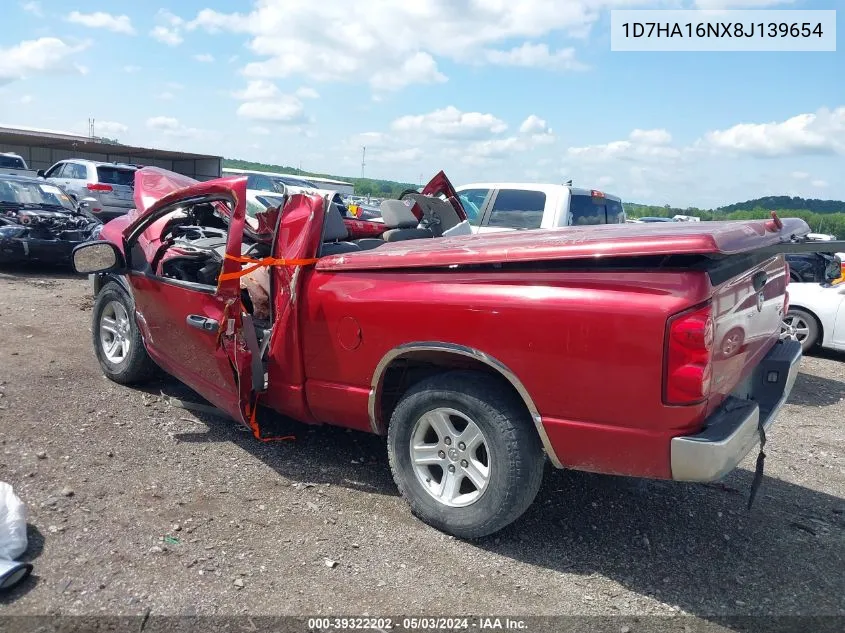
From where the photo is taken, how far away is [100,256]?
5004 mm

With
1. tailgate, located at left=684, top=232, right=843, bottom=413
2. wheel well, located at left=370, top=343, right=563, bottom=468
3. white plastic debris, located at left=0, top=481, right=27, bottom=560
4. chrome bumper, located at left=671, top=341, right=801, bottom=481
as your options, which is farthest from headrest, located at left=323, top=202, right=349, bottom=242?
chrome bumper, located at left=671, top=341, right=801, bottom=481

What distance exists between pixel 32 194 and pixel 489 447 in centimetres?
1084

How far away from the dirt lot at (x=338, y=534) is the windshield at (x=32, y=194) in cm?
740

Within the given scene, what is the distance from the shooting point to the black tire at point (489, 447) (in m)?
3.14

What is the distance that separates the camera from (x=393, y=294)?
3453 millimetres

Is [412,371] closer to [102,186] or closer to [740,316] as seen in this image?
[740,316]

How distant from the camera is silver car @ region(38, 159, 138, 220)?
49.0ft

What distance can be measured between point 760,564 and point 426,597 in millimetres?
1664

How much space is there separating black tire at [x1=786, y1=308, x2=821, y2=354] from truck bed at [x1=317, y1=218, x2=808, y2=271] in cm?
493

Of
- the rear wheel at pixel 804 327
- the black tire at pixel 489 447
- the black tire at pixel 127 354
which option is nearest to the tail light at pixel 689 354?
the black tire at pixel 489 447

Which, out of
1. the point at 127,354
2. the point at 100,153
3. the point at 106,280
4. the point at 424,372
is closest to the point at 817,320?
the point at 424,372

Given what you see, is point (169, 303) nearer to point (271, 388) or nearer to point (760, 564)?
point (271, 388)

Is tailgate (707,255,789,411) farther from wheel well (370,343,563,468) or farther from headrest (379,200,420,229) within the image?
headrest (379,200,420,229)

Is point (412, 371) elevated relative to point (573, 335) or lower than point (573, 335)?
lower
